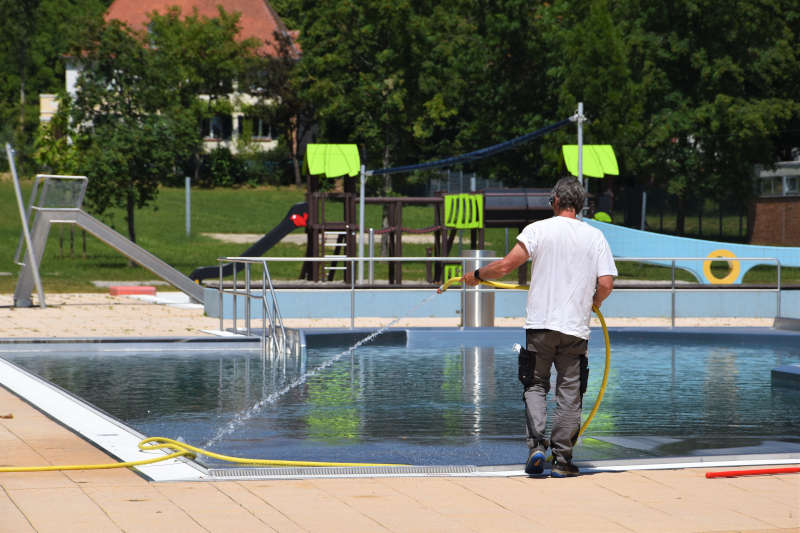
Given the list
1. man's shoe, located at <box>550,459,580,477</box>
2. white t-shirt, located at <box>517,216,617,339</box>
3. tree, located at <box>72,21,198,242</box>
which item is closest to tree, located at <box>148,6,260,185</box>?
tree, located at <box>72,21,198,242</box>

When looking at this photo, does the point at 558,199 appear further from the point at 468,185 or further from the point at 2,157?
the point at 2,157

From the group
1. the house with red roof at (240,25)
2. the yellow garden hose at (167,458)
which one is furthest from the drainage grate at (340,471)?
the house with red roof at (240,25)

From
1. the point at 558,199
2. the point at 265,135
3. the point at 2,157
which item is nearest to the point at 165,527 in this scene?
the point at 558,199

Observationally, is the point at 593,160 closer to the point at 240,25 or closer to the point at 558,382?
the point at 558,382

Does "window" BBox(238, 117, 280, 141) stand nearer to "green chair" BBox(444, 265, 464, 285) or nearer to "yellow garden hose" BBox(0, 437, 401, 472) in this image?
"green chair" BBox(444, 265, 464, 285)

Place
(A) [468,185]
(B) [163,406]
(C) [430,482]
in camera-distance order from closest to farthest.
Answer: (C) [430,482]
(B) [163,406]
(A) [468,185]

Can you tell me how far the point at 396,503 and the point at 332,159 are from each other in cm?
2220

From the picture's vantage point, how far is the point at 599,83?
36.5 metres

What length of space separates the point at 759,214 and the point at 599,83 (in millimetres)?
9000

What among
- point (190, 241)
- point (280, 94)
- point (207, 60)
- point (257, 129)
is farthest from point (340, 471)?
point (257, 129)

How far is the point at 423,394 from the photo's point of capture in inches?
471

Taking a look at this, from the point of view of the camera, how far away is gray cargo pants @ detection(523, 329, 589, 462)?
7.30 metres

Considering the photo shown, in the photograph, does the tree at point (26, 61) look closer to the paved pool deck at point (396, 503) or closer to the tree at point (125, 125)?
the tree at point (125, 125)

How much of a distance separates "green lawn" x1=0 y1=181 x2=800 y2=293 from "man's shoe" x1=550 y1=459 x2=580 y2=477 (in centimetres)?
2180
